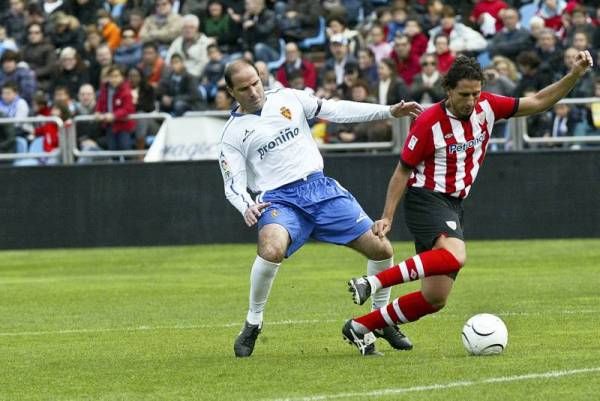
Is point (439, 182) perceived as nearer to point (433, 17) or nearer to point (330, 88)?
point (330, 88)

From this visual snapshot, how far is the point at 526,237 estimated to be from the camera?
2059cm

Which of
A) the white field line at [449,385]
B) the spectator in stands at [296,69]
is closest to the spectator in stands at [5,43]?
the spectator in stands at [296,69]

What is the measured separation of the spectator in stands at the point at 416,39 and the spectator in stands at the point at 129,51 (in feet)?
15.7

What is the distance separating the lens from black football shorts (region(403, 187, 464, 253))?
32.4ft

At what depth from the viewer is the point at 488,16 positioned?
76.9 feet

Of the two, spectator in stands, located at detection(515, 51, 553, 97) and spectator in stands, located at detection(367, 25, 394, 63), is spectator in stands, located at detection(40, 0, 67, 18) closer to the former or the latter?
spectator in stands, located at detection(367, 25, 394, 63)

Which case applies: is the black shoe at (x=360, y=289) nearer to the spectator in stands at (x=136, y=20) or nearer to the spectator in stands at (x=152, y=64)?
the spectator in stands at (x=152, y=64)

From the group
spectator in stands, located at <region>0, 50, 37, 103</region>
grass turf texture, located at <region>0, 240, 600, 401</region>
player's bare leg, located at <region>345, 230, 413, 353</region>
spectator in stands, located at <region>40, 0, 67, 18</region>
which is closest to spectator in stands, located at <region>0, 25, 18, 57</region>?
spectator in stands, located at <region>40, 0, 67, 18</region>

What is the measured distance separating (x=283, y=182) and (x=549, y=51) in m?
11.7

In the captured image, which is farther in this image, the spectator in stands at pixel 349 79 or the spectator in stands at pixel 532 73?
the spectator in stands at pixel 349 79

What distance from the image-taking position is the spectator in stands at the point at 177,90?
2281 centimetres

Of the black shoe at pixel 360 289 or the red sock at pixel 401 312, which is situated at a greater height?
the black shoe at pixel 360 289

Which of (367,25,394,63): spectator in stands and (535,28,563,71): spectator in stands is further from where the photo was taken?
(367,25,394,63): spectator in stands

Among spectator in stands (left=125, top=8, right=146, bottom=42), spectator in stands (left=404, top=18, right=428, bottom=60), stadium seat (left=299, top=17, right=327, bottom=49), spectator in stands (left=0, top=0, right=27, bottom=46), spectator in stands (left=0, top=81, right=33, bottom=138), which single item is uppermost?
spectator in stands (left=404, top=18, right=428, bottom=60)
